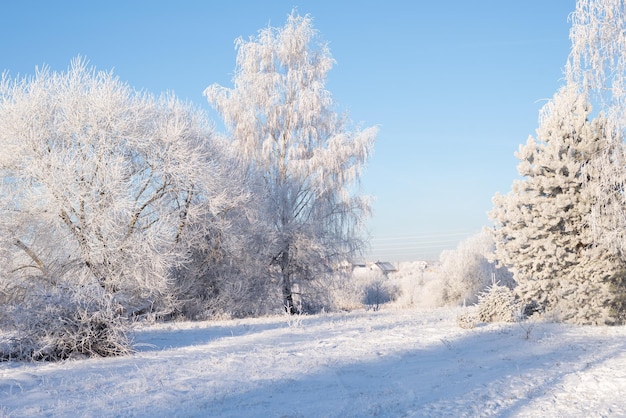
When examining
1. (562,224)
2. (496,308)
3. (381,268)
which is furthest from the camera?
(381,268)

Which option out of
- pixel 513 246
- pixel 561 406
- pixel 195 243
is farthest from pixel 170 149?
pixel 561 406

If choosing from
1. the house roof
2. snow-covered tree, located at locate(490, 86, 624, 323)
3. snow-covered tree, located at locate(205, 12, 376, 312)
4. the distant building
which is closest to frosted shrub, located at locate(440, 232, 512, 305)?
snow-covered tree, located at locate(205, 12, 376, 312)

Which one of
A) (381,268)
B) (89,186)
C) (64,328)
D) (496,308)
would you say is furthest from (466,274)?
(381,268)

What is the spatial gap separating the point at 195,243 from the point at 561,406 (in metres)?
14.5

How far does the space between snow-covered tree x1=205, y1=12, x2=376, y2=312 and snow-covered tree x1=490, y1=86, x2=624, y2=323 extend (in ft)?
33.7

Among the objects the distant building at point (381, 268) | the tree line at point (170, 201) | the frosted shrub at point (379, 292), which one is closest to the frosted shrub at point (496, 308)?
the tree line at point (170, 201)

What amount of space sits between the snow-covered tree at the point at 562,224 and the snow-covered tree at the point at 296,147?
1027 cm

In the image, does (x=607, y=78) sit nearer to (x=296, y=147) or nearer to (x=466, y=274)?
(x=296, y=147)

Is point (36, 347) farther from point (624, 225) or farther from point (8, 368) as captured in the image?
point (624, 225)

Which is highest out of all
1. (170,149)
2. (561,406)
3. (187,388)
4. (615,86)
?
(170,149)

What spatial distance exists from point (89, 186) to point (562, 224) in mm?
12309

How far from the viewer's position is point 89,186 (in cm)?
1480

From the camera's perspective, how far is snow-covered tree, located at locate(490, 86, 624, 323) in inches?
473

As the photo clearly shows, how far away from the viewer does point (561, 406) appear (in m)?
5.89
